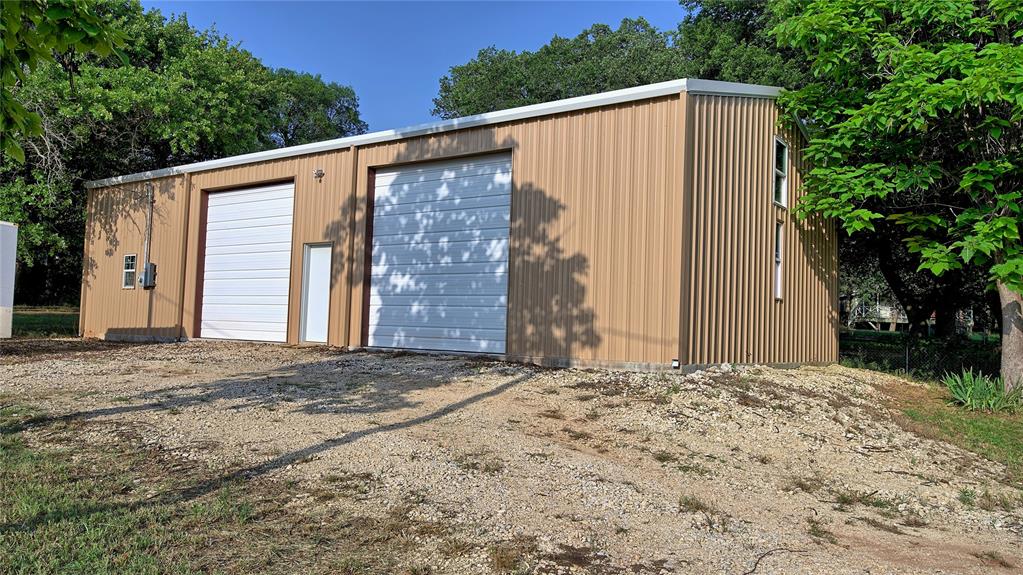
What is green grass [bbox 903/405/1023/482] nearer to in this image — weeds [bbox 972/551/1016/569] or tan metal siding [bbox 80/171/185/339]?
weeds [bbox 972/551/1016/569]

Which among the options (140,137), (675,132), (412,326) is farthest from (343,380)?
(140,137)

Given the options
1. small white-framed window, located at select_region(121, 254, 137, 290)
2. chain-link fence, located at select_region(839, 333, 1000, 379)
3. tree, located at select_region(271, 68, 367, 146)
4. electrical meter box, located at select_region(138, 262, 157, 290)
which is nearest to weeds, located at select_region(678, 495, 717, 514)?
chain-link fence, located at select_region(839, 333, 1000, 379)

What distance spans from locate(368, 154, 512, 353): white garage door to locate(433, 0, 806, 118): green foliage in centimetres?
1167

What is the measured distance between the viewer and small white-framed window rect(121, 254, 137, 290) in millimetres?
16672

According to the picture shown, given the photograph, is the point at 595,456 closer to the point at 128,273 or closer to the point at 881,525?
the point at 881,525

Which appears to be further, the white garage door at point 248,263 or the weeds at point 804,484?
the white garage door at point 248,263

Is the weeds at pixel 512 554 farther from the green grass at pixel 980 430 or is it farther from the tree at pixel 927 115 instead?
the tree at pixel 927 115

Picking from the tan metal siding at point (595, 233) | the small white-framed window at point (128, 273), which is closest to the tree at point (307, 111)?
the small white-framed window at point (128, 273)

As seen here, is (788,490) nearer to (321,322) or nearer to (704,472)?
(704,472)

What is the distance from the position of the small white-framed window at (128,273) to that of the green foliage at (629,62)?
1722 cm

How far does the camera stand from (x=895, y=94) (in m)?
9.50

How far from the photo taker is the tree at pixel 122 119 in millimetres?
15852

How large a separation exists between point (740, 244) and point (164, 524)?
29.7 feet

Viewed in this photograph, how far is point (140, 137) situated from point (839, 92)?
1757 cm
